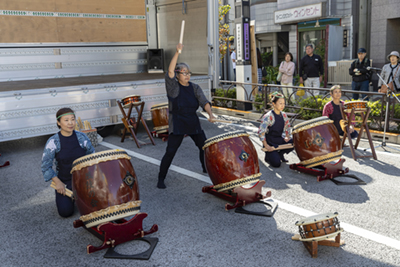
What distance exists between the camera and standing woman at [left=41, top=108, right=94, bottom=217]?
417cm

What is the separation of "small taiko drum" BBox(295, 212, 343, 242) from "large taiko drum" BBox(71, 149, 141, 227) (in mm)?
1653

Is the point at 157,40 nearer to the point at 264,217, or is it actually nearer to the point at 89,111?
the point at 89,111

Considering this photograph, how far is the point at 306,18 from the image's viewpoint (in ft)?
57.2

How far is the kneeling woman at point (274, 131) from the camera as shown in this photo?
5745 mm

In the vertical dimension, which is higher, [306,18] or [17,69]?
[306,18]

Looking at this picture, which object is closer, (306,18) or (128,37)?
(128,37)

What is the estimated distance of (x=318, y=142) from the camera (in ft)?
17.2

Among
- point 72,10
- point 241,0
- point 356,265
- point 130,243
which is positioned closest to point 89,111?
point 72,10

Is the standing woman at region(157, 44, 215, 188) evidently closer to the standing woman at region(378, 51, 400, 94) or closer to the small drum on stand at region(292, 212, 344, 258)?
the small drum on stand at region(292, 212, 344, 258)

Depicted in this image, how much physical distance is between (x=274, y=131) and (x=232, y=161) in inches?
65.3

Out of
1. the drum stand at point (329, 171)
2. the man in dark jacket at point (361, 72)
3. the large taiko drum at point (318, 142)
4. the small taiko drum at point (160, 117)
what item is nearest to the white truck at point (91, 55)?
the small taiko drum at point (160, 117)

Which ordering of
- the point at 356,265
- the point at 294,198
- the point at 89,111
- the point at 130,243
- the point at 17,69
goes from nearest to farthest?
the point at 356,265 < the point at 130,243 < the point at 294,198 < the point at 89,111 < the point at 17,69

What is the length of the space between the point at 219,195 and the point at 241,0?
7.06 m

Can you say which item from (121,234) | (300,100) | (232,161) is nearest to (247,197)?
(232,161)
